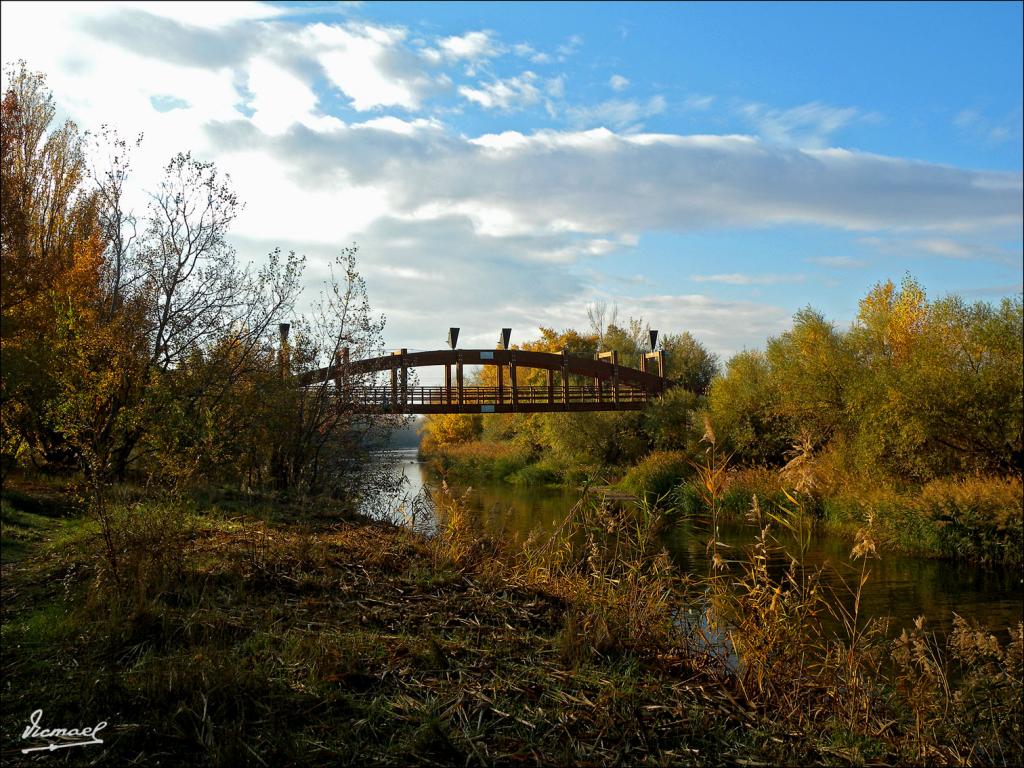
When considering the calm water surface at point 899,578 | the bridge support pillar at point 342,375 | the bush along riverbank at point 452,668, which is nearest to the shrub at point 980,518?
the calm water surface at point 899,578

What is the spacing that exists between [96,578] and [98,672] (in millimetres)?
1555

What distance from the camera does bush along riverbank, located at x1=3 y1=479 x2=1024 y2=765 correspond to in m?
3.54

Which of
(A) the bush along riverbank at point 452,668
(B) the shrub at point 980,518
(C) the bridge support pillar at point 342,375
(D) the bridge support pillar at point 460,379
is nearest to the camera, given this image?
(A) the bush along riverbank at point 452,668

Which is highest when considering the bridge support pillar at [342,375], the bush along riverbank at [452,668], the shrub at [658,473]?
the bridge support pillar at [342,375]

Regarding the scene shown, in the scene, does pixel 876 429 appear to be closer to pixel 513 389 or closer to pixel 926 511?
pixel 926 511

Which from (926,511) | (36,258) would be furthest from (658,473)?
(36,258)

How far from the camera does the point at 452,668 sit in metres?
4.27

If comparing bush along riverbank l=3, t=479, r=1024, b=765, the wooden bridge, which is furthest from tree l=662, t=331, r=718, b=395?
bush along riverbank l=3, t=479, r=1024, b=765

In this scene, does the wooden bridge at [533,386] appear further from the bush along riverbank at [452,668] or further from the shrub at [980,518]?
the bush along riverbank at [452,668]

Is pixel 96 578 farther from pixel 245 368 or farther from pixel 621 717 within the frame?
pixel 245 368

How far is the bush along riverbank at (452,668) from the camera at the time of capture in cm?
354

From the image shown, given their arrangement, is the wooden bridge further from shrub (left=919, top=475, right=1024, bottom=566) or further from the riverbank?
shrub (left=919, top=475, right=1024, bottom=566)

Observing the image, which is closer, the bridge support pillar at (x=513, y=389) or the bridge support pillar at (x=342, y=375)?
the bridge support pillar at (x=342, y=375)

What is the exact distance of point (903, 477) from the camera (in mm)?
20469
